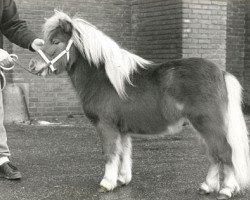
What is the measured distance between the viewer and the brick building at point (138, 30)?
1130 cm

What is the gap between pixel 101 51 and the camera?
601 centimetres

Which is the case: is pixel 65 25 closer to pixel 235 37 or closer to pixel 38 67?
pixel 38 67

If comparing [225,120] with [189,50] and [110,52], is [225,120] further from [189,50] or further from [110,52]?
[189,50]

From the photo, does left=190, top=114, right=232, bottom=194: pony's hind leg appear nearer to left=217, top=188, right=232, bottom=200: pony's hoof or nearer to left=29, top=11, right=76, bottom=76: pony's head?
left=217, top=188, right=232, bottom=200: pony's hoof

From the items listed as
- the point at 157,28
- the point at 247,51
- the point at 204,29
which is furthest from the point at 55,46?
the point at 247,51

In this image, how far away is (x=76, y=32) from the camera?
5965mm

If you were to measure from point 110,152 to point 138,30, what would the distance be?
22.1 feet

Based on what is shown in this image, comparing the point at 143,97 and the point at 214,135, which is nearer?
the point at 214,135

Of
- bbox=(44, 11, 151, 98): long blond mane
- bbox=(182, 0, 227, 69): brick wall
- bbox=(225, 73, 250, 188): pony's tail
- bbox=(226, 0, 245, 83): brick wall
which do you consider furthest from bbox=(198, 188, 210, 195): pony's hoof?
bbox=(226, 0, 245, 83): brick wall

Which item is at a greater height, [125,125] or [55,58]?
[55,58]

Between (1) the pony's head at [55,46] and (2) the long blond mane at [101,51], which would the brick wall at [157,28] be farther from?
(1) the pony's head at [55,46]

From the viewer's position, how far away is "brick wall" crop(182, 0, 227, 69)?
11.2 m

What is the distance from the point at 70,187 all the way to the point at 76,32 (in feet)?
5.40

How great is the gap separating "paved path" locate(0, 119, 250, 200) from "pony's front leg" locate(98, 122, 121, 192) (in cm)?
11
